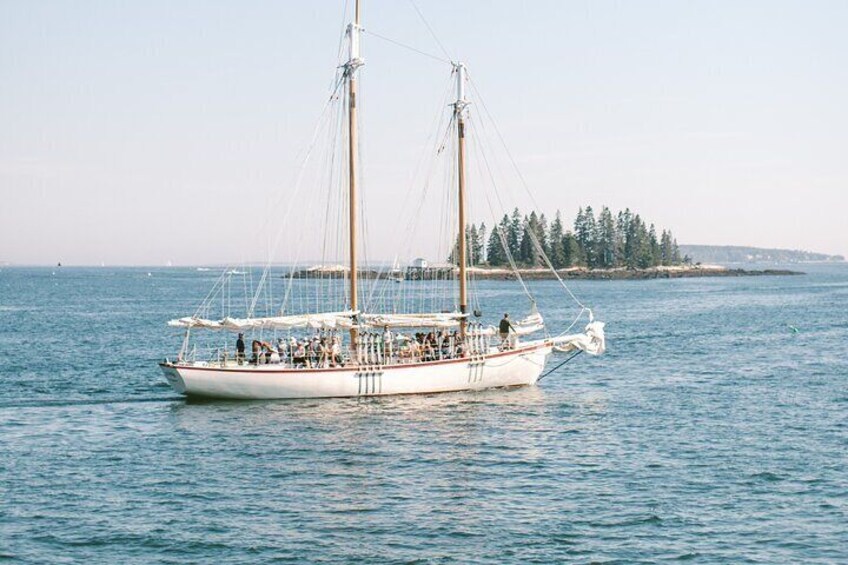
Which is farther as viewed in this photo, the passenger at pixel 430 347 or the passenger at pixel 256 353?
the passenger at pixel 430 347

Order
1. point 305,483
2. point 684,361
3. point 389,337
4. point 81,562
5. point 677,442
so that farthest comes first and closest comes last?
point 684,361
point 389,337
point 677,442
point 305,483
point 81,562

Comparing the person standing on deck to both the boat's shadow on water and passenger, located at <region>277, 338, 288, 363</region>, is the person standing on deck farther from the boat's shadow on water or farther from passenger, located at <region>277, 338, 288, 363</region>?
passenger, located at <region>277, 338, 288, 363</region>

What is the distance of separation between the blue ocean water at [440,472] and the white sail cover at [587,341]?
2.33m

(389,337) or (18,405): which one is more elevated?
(389,337)

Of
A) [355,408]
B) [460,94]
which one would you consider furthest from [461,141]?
[355,408]

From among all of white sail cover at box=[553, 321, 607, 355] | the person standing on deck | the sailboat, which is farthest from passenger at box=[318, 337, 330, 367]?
white sail cover at box=[553, 321, 607, 355]

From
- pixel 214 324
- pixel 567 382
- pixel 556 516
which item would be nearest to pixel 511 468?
pixel 556 516

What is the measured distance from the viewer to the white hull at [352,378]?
1837 inches

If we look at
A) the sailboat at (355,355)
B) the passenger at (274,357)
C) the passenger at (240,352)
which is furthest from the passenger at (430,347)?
the passenger at (240,352)

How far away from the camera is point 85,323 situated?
Answer: 10562 cm

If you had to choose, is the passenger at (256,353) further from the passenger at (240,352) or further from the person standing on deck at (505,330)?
the person standing on deck at (505,330)

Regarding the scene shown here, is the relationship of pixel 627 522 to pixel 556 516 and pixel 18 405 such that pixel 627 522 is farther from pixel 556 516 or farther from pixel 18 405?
pixel 18 405

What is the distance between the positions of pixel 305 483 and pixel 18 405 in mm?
21893

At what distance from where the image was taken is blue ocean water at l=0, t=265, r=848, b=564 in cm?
2630
